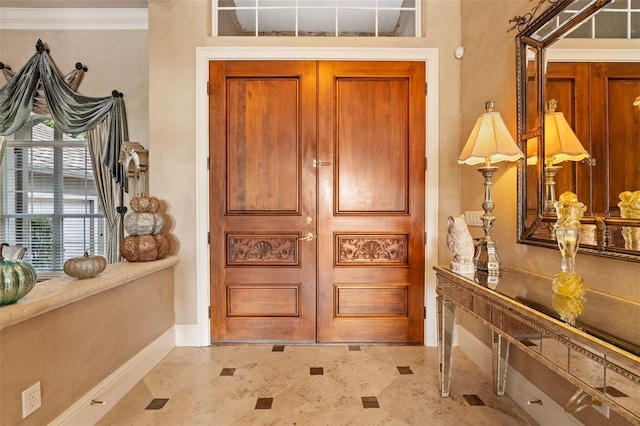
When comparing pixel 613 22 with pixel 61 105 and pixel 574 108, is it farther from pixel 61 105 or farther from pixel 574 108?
pixel 61 105

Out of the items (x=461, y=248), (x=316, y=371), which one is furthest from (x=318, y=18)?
(x=316, y=371)

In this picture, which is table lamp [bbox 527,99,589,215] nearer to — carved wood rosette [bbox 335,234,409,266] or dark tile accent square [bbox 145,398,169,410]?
carved wood rosette [bbox 335,234,409,266]

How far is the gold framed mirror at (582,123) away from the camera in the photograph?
51.3 inches

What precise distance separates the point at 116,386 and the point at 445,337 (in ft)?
6.73

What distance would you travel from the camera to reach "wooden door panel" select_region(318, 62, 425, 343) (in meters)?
2.84

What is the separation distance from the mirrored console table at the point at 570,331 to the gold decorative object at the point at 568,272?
0.03 metres

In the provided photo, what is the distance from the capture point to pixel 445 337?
6.59 feet

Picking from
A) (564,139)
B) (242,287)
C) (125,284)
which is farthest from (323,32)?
(125,284)

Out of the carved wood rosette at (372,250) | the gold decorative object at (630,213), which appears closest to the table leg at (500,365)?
the carved wood rosette at (372,250)

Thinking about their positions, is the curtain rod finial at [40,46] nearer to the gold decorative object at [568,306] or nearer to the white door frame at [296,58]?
the white door frame at [296,58]

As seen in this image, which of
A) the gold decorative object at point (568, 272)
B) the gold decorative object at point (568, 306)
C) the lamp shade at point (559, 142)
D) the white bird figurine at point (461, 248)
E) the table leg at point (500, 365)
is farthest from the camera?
the table leg at point (500, 365)

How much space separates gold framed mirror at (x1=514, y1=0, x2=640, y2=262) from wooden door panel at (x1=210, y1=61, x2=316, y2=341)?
1586 mm

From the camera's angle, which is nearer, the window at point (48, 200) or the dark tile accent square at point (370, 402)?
the dark tile accent square at point (370, 402)

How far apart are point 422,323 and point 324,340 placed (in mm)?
870
